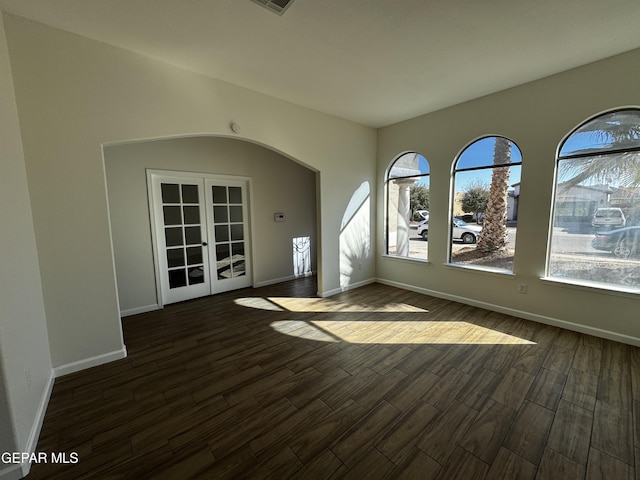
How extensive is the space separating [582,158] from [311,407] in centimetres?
408

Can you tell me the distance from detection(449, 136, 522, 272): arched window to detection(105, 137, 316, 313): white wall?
311 cm

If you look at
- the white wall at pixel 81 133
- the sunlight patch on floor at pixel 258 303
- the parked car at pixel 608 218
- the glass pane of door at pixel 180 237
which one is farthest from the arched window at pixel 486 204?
the glass pane of door at pixel 180 237

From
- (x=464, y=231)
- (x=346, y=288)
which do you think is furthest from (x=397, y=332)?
(x=464, y=231)

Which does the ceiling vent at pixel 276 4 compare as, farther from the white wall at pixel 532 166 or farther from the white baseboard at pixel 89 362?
the white baseboard at pixel 89 362

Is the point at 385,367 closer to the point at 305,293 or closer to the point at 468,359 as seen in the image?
the point at 468,359

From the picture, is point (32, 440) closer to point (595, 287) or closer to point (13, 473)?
point (13, 473)

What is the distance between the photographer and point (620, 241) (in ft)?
9.57

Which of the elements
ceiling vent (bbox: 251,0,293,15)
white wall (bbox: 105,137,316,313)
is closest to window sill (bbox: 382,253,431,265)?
white wall (bbox: 105,137,316,313)

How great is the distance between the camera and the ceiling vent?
1.96 meters

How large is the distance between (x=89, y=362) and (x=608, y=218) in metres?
5.81

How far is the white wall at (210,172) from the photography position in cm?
374

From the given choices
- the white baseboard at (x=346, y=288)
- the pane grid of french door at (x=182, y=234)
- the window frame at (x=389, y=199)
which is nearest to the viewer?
the pane grid of french door at (x=182, y=234)

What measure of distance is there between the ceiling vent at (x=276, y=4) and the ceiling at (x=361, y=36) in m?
0.06

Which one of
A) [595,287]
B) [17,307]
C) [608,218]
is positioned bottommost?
[595,287]
